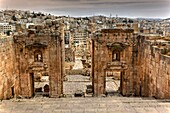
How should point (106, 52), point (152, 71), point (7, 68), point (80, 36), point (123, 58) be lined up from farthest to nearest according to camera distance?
point (80, 36) → point (123, 58) → point (106, 52) → point (7, 68) → point (152, 71)

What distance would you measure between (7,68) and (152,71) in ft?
30.3

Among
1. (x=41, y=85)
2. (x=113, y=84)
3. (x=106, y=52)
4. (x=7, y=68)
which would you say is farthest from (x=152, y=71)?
(x=41, y=85)

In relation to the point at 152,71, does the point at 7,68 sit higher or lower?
higher

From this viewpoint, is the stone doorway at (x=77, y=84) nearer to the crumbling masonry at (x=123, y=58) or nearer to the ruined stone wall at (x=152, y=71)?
the crumbling masonry at (x=123, y=58)

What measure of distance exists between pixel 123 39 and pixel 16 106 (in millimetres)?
9551

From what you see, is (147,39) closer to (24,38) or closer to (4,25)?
(24,38)

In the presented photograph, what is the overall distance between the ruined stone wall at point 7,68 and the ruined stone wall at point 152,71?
29.2 ft

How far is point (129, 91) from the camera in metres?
18.5

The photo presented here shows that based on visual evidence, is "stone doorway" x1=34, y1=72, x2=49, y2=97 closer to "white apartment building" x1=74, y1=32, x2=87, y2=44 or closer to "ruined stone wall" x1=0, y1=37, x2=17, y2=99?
"ruined stone wall" x1=0, y1=37, x2=17, y2=99

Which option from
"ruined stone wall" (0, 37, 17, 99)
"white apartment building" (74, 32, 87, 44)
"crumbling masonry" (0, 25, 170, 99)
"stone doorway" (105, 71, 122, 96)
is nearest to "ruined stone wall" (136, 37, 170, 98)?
"crumbling masonry" (0, 25, 170, 99)

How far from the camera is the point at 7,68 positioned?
640 inches

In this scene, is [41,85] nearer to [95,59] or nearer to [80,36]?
[95,59]

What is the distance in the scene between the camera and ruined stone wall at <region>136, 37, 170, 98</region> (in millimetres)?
13516

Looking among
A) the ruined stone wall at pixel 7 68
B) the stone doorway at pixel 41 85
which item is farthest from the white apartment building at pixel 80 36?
the ruined stone wall at pixel 7 68
